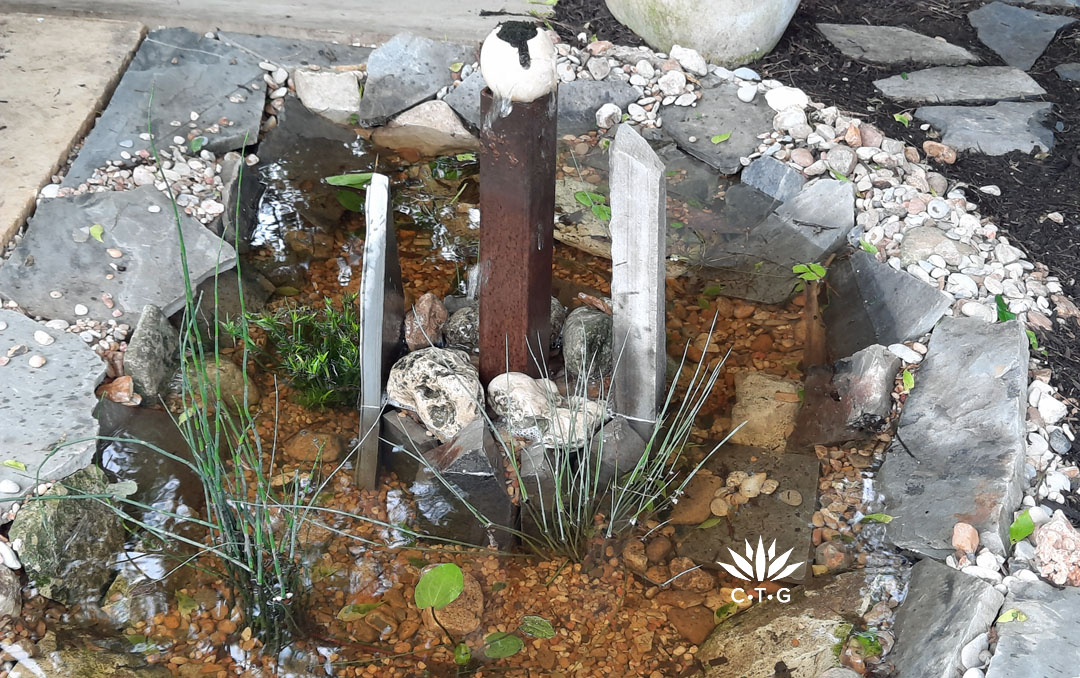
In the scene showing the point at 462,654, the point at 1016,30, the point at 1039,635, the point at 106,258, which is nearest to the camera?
the point at 1039,635

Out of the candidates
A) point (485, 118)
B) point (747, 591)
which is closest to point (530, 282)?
point (485, 118)

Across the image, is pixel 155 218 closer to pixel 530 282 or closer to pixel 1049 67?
pixel 530 282

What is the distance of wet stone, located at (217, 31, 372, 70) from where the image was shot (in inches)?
151

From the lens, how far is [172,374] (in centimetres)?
257

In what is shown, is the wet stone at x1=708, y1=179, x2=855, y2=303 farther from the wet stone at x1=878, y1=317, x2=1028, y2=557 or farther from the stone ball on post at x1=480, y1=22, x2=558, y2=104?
the stone ball on post at x1=480, y1=22, x2=558, y2=104

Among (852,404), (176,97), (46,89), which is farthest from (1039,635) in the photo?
(46,89)

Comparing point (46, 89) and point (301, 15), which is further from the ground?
point (301, 15)

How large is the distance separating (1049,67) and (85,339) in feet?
13.3

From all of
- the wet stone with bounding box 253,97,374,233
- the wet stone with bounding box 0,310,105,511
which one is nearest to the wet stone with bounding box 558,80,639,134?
the wet stone with bounding box 253,97,374,233

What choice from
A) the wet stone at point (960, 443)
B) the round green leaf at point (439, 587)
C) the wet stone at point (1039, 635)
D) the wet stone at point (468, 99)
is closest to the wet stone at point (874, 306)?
the wet stone at point (960, 443)

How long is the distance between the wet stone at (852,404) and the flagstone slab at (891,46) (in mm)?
1987

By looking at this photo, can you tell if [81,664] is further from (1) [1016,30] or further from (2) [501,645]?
(1) [1016,30]

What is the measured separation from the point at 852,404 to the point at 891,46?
230 cm

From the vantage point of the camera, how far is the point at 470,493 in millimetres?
2264
